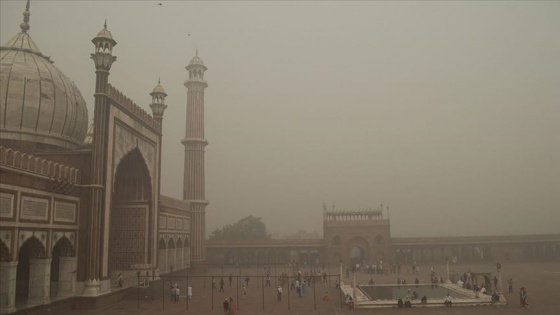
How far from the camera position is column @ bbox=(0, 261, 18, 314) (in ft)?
54.1

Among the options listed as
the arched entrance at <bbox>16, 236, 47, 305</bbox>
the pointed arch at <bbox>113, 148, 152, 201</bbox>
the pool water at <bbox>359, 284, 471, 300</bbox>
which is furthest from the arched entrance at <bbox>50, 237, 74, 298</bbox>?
the pool water at <bbox>359, 284, 471, 300</bbox>

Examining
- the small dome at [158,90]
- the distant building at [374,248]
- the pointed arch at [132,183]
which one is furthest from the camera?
the distant building at [374,248]

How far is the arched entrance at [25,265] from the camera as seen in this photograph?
19062mm

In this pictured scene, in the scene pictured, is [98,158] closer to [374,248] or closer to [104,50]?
[104,50]

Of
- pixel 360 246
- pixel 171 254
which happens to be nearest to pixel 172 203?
pixel 171 254

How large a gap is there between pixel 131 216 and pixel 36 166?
10256mm

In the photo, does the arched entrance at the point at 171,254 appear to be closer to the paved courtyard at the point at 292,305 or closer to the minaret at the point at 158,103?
the paved courtyard at the point at 292,305

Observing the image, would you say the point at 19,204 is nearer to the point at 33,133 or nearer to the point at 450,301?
the point at 33,133

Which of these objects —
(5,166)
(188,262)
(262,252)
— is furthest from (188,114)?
(5,166)

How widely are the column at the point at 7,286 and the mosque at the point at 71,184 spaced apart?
0.03 meters

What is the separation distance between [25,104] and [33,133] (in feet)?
4.83

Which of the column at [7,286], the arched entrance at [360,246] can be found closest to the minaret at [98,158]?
the column at [7,286]

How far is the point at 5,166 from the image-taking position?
16.6 m

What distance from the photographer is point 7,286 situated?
16.6 meters
